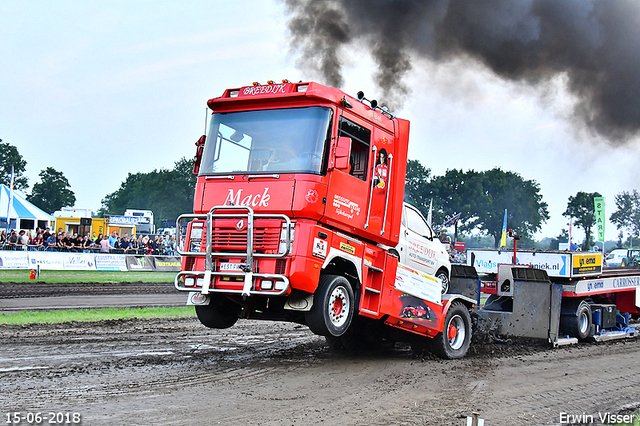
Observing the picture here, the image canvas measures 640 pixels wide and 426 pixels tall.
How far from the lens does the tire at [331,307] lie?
26.5 ft

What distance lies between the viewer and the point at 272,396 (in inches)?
272

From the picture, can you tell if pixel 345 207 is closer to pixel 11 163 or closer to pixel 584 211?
pixel 584 211

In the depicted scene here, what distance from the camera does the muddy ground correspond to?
618 centimetres

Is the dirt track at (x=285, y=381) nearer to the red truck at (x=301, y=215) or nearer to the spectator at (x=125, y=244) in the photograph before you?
the red truck at (x=301, y=215)

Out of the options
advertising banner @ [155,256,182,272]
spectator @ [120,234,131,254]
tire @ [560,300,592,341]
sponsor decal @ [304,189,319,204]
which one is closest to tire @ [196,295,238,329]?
sponsor decal @ [304,189,319,204]

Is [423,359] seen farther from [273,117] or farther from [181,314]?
[181,314]

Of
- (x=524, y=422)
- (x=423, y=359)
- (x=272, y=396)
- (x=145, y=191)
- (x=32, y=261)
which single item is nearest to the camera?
(x=524, y=422)

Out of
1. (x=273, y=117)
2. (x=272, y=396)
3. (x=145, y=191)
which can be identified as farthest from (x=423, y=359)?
(x=145, y=191)

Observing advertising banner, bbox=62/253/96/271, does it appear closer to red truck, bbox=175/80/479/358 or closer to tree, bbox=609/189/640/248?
red truck, bbox=175/80/479/358

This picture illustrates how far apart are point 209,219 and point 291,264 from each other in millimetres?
1303

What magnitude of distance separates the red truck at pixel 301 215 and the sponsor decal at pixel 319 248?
0.07 feet

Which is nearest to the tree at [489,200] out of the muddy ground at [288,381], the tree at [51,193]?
the tree at [51,193]

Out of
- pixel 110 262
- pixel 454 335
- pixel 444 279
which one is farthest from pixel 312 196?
pixel 110 262

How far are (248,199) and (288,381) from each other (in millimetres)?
2378
